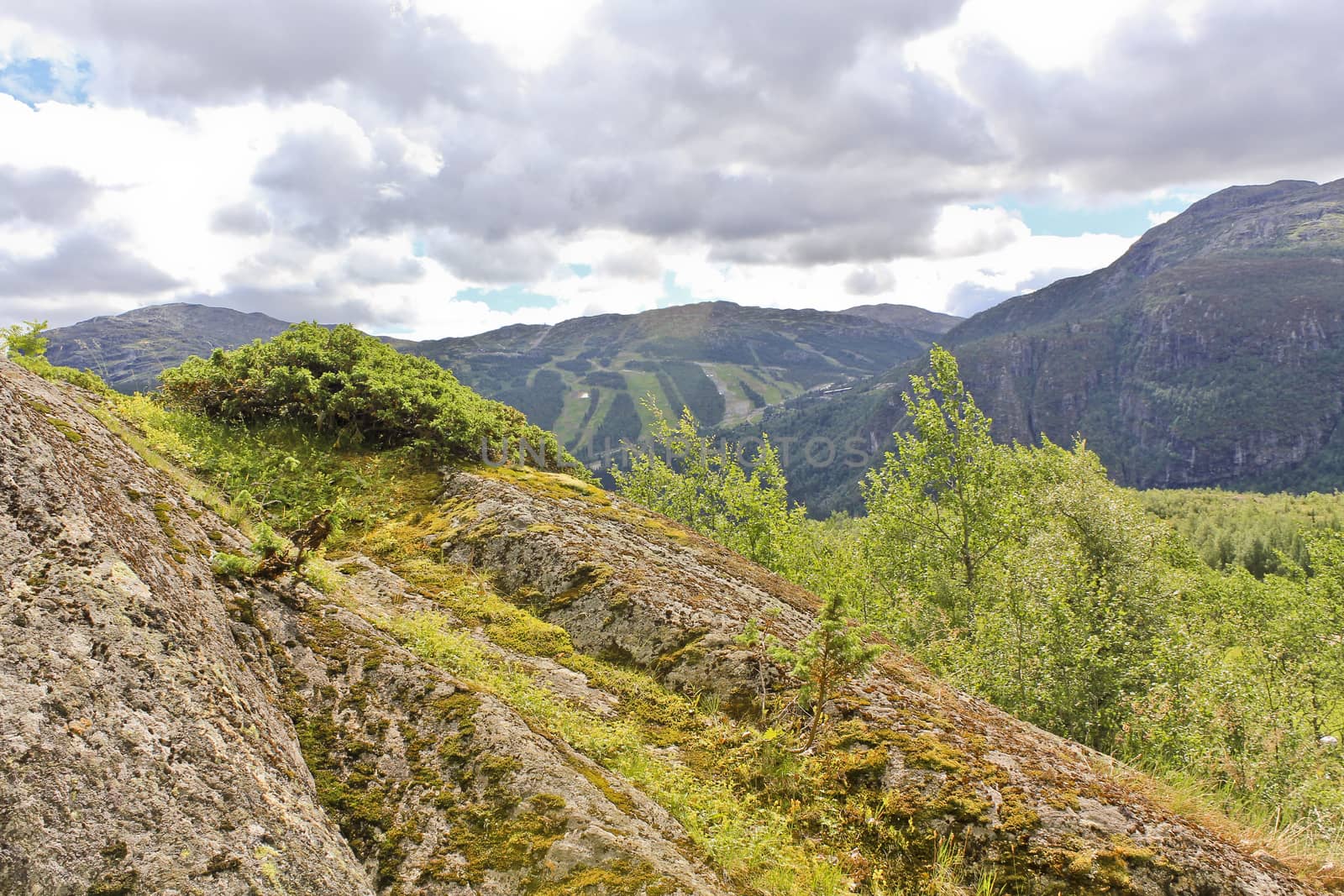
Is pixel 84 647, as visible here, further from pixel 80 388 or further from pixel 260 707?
pixel 80 388

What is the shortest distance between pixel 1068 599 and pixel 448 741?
55.9 ft

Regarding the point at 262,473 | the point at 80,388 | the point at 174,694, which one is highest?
the point at 80,388

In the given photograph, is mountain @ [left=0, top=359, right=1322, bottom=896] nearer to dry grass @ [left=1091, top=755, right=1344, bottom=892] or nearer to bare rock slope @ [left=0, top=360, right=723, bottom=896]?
bare rock slope @ [left=0, top=360, right=723, bottom=896]

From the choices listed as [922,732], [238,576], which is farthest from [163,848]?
[922,732]

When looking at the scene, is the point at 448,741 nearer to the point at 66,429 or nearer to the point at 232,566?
the point at 232,566

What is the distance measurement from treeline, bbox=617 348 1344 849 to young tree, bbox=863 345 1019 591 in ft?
0.31

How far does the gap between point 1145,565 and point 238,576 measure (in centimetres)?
2259

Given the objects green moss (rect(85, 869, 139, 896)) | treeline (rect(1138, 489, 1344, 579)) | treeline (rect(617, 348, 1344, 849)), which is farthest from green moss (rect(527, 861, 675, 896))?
treeline (rect(1138, 489, 1344, 579))

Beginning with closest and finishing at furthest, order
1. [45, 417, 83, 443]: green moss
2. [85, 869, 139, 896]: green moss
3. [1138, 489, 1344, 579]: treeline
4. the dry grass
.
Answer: [85, 869, 139, 896]: green moss < [45, 417, 83, 443]: green moss < the dry grass < [1138, 489, 1344, 579]: treeline

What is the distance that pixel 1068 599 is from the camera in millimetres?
17375

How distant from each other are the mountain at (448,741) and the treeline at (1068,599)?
99.2 inches

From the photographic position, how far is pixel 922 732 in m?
8.95

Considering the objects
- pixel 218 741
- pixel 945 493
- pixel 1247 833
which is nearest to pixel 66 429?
pixel 218 741

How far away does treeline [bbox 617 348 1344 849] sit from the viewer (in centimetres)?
1499
